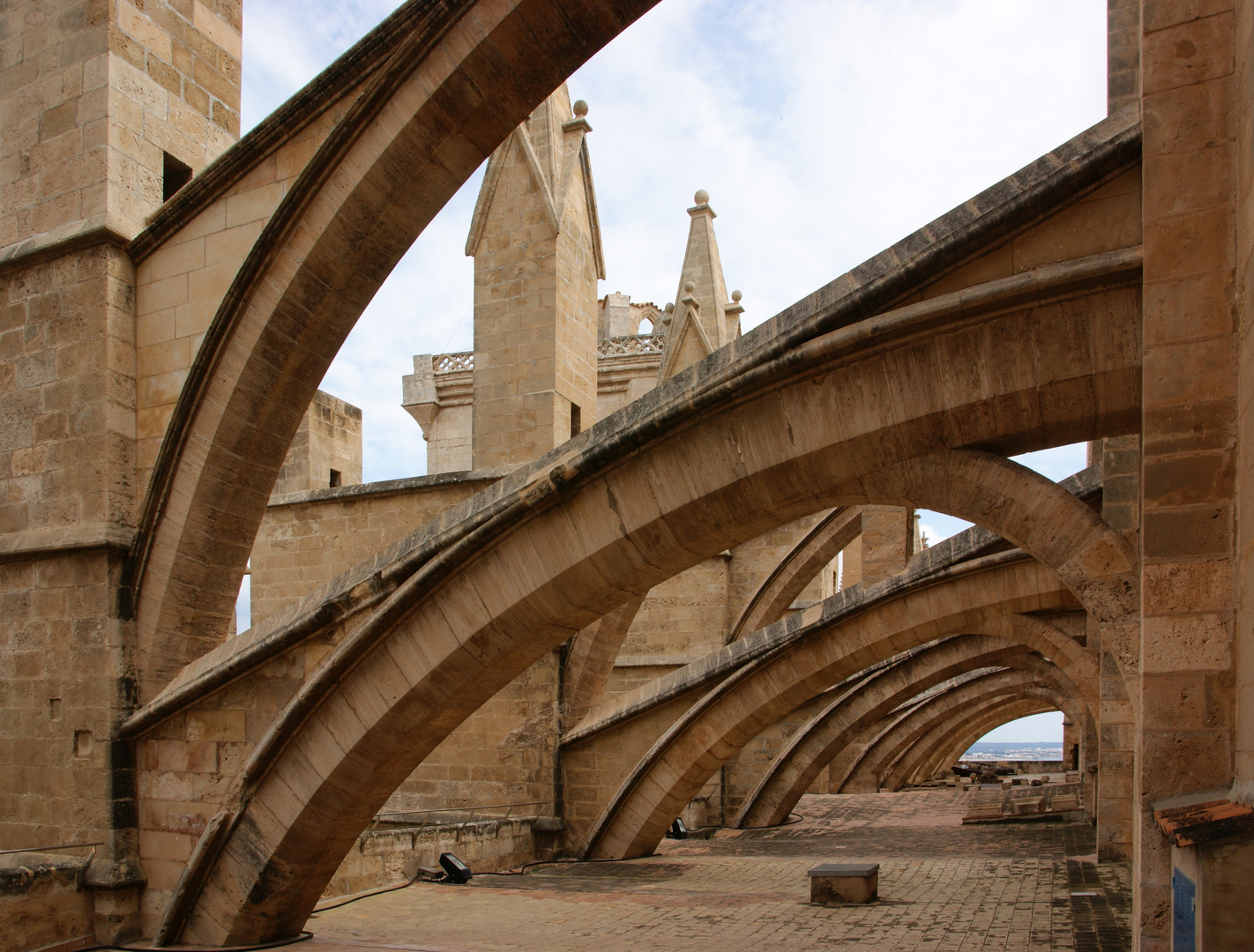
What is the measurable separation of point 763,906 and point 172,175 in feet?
20.0

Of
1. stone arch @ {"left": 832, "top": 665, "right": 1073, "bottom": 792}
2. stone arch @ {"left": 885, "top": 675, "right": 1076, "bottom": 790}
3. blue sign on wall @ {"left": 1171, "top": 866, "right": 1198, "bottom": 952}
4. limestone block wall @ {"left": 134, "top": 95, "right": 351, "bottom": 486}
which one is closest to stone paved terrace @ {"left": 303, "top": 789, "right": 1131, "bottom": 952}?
blue sign on wall @ {"left": 1171, "top": 866, "right": 1198, "bottom": 952}

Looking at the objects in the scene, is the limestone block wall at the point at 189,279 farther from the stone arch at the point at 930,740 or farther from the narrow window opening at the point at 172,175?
the stone arch at the point at 930,740

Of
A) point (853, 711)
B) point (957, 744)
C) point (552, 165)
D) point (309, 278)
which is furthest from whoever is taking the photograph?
point (957, 744)

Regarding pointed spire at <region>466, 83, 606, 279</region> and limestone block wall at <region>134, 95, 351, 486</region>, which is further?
pointed spire at <region>466, 83, 606, 279</region>

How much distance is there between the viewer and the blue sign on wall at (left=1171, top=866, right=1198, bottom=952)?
2553mm

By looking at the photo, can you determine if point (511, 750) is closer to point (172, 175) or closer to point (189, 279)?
Answer: point (189, 279)

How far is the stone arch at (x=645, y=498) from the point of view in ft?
12.7

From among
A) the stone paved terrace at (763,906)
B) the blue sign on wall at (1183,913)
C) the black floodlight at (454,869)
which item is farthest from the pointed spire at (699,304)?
the blue sign on wall at (1183,913)

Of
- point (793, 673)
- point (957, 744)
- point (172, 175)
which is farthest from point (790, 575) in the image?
point (957, 744)

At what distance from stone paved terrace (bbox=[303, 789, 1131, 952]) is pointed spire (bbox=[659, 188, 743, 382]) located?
634 cm

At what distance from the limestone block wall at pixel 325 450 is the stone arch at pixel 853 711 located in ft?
20.1

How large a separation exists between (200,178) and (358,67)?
48.2 inches

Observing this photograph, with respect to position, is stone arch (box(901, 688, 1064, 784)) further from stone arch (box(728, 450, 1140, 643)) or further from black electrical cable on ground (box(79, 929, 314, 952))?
stone arch (box(728, 450, 1140, 643))

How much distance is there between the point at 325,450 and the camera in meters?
13.8
